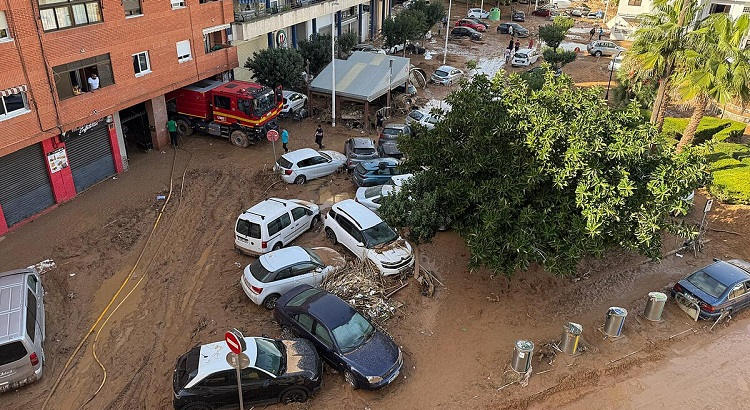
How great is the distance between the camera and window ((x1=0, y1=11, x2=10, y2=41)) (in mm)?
16172

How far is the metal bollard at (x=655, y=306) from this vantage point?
14.5 meters

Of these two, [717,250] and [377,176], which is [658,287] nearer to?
[717,250]

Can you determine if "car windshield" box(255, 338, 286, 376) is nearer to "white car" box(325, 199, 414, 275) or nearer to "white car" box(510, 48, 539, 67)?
"white car" box(325, 199, 414, 275)

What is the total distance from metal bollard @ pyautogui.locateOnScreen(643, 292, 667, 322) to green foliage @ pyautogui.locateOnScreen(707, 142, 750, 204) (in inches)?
315

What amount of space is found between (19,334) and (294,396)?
6.13 m

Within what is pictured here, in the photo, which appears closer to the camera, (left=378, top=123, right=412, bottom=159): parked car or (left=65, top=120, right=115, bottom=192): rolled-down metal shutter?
(left=65, top=120, right=115, bottom=192): rolled-down metal shutter

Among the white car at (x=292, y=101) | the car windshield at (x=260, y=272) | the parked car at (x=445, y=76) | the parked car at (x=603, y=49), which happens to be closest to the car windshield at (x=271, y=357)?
the car windshield at (x=260, y=272)

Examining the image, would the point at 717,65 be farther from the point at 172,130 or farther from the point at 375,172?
the point at 172,130

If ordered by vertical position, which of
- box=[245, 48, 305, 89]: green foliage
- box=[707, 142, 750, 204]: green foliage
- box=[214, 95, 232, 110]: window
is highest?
box=[245, 48, 305, 89]: green foliage

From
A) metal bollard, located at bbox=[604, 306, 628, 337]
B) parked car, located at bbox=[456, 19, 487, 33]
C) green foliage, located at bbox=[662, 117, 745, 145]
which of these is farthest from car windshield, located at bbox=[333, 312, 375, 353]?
parked car, located at bbox=[456, 19, 487, 33]

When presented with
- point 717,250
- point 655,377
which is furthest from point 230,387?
point 717,250

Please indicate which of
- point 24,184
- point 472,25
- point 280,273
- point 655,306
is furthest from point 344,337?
point 472,25

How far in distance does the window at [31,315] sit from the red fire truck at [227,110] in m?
13.2

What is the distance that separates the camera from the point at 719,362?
13.7 m
